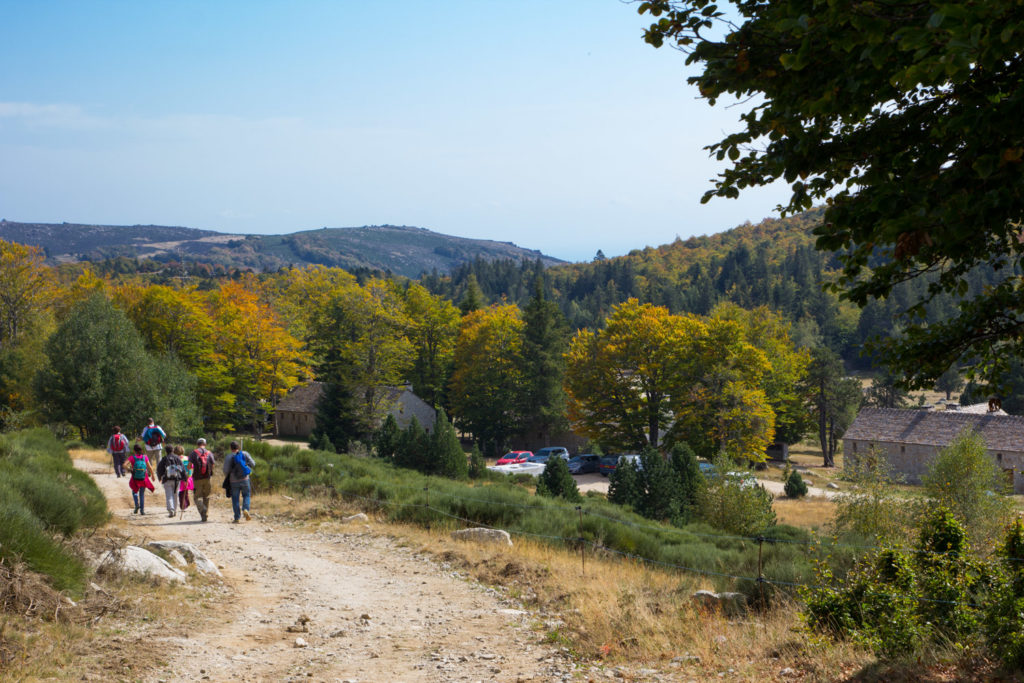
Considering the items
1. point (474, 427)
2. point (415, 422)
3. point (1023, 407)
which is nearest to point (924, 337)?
point (415, 422)

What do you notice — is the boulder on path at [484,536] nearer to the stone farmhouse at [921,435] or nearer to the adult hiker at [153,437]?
the adult hiker at [153,437]

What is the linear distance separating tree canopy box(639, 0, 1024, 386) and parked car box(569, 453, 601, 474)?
46213 mm

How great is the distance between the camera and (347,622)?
27.8ft

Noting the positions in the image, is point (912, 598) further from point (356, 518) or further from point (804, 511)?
point (804, 511)

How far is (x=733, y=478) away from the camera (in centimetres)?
2797

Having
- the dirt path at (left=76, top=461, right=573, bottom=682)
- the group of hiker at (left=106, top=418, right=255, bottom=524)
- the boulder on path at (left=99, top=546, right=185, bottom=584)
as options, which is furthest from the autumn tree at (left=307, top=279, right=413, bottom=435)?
the boulder on path at (left=99, top=546, right=185, bottom=584)

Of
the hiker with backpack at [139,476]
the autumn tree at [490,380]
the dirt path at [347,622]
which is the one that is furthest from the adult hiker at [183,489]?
the autumn tree at [490,380]

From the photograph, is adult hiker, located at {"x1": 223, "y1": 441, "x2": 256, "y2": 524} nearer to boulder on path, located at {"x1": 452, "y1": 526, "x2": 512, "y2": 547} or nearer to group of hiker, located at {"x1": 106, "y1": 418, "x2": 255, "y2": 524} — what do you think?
group of hiker, located at {"x1": 106, "y1": 418, "x2": 255, "y2": 524}

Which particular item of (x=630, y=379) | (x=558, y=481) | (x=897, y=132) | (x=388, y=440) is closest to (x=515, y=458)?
(x=630, y=379)

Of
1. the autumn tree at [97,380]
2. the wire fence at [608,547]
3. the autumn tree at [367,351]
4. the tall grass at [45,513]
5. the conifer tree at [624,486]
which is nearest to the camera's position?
the tall grass at [45,513]

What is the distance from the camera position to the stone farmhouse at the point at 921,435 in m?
53.2

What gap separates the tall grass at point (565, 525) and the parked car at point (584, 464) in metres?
31.9

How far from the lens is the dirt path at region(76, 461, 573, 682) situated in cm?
672

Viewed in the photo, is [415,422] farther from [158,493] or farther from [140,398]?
[158,493]
